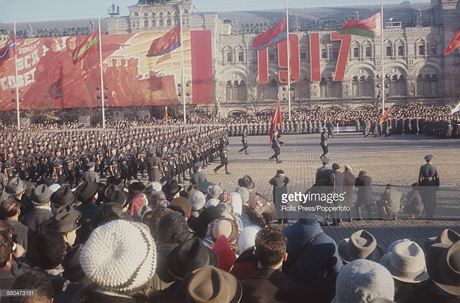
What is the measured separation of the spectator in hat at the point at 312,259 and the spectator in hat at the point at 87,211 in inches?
80.2

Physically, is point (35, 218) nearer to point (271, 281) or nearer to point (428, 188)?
point (271, 281)

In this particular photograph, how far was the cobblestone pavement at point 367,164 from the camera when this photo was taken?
16141 mm

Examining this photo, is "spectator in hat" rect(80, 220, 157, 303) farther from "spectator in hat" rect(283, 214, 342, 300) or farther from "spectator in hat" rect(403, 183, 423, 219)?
"spectator in hat" rect(403, 183, 423, 219)

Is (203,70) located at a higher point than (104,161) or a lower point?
higher

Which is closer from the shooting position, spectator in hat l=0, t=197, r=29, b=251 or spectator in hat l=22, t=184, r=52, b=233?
spectator in hat l=0, t=197, r=29, b=251

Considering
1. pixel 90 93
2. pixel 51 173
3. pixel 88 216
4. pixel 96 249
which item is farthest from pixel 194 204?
pixel 90 93

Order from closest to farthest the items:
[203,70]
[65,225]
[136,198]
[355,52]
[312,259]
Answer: [312,259]
[65,225]
[136,198]
[203,70]
[355,52]

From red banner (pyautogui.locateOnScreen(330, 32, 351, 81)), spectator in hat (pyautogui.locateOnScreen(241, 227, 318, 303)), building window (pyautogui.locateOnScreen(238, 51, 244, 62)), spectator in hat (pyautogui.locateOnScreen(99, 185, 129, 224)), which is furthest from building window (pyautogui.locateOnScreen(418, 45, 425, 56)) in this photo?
spectator in hat (pyautogui.locateOnScreen(241, 227, 318, 303))

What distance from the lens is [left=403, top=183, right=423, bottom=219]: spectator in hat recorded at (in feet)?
40.5

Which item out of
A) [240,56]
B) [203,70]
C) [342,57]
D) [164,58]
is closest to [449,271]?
[164,58]

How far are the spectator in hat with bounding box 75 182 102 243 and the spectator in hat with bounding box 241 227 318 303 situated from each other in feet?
8.01

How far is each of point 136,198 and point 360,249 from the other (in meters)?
3.68

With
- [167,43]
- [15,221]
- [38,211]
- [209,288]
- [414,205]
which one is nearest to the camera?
[209,288]

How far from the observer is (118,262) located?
3.31m
